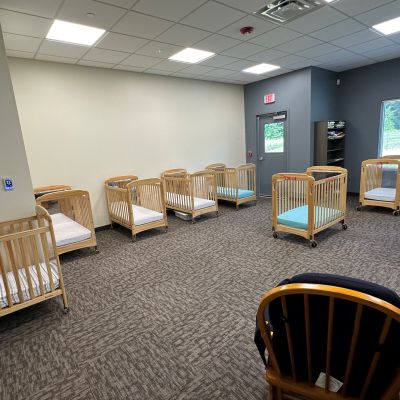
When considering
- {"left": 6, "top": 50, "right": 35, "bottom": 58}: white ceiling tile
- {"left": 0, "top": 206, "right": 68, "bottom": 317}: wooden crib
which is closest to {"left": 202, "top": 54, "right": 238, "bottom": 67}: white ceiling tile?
{"left": 6, "top": 50, "right": 35, "bottom": 58}: white ceiling tile

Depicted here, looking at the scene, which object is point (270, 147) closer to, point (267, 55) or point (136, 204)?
point (267, 55)

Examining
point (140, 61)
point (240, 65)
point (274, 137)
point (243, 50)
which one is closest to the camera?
point (243, 50)

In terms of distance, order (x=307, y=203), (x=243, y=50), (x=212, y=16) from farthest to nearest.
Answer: (x=243, y=50)
(x=307, y=203)
(x=212, y=16)

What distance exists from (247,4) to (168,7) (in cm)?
84

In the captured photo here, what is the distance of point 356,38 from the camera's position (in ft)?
13.2

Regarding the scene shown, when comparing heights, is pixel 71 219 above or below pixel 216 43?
below

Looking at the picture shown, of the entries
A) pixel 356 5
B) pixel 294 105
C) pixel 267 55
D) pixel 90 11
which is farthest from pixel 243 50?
pixel 90 11

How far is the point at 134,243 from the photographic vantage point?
4.16m

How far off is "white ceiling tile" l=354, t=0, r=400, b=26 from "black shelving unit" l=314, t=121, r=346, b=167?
232 centimetres

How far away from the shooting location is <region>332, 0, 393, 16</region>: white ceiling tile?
2.94 meters

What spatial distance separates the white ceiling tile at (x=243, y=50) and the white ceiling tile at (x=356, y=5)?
4.20 ft

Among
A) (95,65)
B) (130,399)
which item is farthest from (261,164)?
(130,399)

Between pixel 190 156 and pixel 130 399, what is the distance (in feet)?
16.7

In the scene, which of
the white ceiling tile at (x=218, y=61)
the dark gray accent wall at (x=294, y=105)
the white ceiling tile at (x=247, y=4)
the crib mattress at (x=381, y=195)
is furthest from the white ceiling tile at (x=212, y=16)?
the crib mattress at (x=381, y=195)
